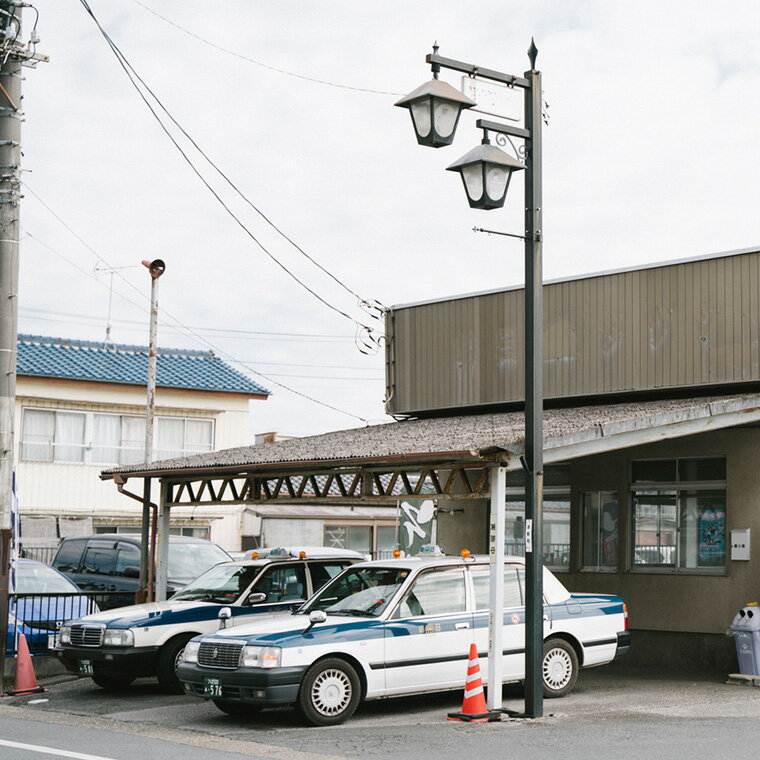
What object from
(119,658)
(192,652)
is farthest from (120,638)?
(192,652)

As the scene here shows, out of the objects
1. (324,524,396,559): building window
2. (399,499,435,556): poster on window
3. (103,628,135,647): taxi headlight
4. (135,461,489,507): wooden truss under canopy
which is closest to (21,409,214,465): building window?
(324,524,396,559): building window

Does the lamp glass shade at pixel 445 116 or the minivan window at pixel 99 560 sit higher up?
the lamp glass shade at pixel 445 116

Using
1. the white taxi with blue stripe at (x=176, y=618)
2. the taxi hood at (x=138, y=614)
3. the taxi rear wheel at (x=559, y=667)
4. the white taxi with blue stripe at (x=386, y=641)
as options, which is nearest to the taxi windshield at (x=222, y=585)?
the white taxi with blue stripe at (x=176, y=618)

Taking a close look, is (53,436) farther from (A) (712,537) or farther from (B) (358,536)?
(A) (712,537)

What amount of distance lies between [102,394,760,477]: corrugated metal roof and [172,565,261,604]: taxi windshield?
136 cm

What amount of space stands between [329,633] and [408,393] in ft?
31.1

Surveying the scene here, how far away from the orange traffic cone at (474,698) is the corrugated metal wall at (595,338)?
260 inches

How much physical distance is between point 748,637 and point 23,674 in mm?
8890

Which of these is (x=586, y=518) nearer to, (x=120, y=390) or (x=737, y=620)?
(x=737, y=620)

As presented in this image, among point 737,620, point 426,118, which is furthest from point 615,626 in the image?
point 426,118

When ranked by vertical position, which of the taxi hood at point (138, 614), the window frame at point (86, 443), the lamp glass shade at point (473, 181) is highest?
the lamp glass shade at point (473, 181)

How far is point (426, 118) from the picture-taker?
35.3ft

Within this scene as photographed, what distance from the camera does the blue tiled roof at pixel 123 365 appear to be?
34.8 m

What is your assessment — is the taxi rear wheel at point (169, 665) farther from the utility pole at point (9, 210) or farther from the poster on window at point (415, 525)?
the poster on window at point (415, 525)
